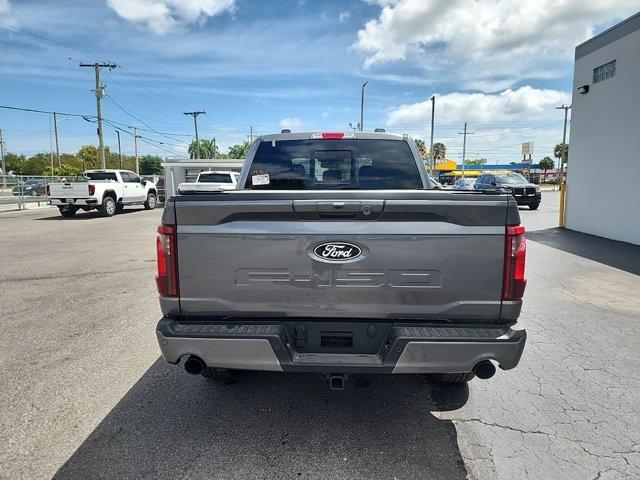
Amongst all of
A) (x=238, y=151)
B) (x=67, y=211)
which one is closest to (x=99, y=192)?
(x=67, y=211)

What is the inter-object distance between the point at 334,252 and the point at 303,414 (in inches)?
55.3

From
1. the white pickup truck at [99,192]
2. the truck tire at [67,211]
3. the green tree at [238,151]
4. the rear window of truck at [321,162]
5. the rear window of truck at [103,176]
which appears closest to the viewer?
the rear window of truck at [321,162]

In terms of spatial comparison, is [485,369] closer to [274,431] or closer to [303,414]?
[303,414]

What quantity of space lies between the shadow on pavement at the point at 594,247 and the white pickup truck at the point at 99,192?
17595 mm

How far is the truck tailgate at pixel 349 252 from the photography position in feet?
8.32

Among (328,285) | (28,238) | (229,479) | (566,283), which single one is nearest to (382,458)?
(229,479)

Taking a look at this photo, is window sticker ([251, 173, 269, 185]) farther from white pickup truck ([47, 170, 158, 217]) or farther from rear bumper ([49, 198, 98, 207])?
rear bumper ([49, 198, 98, 207])

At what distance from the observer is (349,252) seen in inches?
102

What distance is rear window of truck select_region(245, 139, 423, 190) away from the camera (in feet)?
13.7

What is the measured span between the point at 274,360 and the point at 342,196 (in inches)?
41.4

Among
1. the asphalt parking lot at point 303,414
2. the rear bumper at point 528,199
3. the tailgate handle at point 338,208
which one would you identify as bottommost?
the asphalt parking lot at point 303,414

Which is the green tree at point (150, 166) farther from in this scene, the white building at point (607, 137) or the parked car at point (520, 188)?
the white building at point (607, 137)

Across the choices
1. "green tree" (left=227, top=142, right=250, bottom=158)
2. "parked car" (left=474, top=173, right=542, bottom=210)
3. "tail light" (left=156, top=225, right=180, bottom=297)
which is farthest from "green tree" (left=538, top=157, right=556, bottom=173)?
"tail light" (left=156, top=225, right=180, bottom=297)

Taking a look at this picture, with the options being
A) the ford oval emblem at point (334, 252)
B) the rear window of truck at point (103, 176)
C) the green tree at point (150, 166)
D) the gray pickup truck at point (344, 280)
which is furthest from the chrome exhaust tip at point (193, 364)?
the green tree at point (150, 166)
